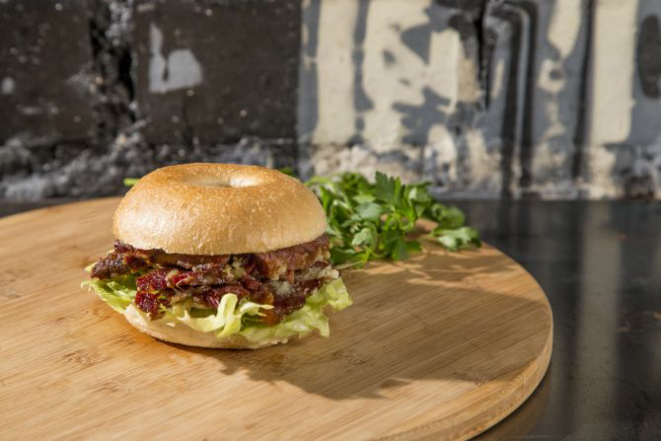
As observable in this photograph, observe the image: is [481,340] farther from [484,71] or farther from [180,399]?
[484,71]

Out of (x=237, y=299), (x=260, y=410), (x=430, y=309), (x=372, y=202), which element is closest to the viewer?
(x=260, y=410)

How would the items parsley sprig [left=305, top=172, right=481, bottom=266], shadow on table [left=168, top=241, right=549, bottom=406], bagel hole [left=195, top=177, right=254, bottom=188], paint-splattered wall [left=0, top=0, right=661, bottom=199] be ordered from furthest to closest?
1. paint-splattered wall [left=0, top=0, right=661, bottom=199]
2. parsley sprig [left=305, top=172, right=481, bottom=266]
3. bagel hole [left=195, top=177, right=254, bottom=188]
4. shadow on table [left=168, top=241, right=549, bottom=406]

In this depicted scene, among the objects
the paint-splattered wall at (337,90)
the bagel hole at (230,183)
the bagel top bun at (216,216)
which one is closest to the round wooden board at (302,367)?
the bagel top bun at (216,216)

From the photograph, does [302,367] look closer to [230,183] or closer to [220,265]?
[220,265]

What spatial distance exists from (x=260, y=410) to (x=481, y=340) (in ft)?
1.59

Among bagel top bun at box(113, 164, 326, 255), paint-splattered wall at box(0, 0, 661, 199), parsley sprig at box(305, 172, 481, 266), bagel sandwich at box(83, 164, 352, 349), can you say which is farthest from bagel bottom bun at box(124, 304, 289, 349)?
paint-splattered wall at box(0, 0, 661, 199)

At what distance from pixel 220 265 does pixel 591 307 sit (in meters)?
0.99

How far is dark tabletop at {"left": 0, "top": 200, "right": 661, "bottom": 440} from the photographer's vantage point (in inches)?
54.3

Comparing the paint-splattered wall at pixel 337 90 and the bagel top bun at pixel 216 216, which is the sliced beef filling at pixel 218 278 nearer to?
the bagel top bun at pixel 216 216

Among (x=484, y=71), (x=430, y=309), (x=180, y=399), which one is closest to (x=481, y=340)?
(x=430, y=309)

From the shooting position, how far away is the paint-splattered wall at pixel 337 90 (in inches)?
114

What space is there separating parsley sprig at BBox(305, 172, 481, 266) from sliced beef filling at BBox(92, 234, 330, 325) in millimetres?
354

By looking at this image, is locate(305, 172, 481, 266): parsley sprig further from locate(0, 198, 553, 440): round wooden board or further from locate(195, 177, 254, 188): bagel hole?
locate(195, 177, 254, 188): bagel hole

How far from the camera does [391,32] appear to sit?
2.91 m
